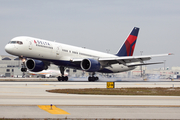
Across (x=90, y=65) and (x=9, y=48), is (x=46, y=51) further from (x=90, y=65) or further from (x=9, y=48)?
(x=90, y=65)

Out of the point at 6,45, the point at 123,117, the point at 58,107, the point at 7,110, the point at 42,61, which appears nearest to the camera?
the point at 123,117

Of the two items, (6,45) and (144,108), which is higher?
(6,45)

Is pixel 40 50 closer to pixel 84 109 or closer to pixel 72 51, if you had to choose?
pixel 72 51

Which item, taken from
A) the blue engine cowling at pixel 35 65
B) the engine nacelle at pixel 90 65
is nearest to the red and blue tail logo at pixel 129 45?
the engine nacelle at pixel 90 65

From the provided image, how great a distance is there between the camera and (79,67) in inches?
2117

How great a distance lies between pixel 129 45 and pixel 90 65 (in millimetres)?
17868

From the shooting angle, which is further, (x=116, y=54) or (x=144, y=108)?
(x=116, y=54)

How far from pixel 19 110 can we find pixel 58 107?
233 centimetres

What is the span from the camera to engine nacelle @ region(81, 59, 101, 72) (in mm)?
50375

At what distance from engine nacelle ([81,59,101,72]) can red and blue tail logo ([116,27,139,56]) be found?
1335 centimetres

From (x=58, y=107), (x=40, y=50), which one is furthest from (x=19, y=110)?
(x=40, y=50)

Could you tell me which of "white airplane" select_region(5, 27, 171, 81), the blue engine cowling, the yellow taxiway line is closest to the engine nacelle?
"white airplane" select_region(5, 27, 171, 81)

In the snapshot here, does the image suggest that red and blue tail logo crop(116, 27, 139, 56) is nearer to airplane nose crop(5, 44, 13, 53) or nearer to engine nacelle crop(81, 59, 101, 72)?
engine nacelle crop(81, 59, 101, 72)

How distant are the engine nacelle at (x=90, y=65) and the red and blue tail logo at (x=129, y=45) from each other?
1335 cm
